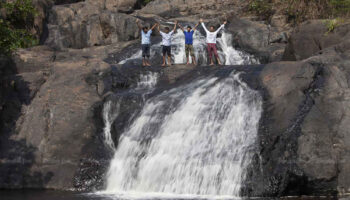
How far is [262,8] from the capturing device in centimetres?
2395

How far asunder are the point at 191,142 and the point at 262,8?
48.9ft

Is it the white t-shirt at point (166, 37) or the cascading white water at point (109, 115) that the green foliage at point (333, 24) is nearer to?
the white t-shirt at point (166, 37)

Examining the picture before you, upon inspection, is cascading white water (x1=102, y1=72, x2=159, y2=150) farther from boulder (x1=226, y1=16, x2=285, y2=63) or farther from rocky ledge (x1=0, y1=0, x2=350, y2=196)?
boulder (x1=226, y1=16, x2=285, y2=63)

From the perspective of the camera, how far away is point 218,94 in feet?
38.9

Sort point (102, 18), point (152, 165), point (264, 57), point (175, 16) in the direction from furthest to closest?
1. point (175, 16)
2. point (102, 18)
3. point (264, 57)
4. point (152, 165)

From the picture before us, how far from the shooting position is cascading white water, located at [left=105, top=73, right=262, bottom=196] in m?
10.1

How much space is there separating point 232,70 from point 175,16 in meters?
13.1

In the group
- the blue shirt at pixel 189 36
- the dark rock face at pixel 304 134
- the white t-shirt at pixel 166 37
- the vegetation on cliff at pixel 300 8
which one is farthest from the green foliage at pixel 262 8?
the dark rock face at pixel 304 134

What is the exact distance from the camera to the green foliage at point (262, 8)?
23656mm

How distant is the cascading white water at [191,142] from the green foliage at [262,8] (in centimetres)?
1218

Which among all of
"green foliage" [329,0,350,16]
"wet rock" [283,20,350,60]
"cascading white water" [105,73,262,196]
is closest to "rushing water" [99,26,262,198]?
"cascading white water" [105,73,262,196]

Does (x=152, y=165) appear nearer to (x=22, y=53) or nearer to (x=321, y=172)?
(x=321, y=172)

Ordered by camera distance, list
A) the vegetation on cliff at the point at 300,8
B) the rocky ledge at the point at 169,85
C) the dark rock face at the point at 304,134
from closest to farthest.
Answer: the dark rock face at the point at 304,134, the rocky ledge at the point at 169,85, the vegetation on cliff at the point at 300,8

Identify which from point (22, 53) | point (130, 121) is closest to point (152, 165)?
point (130, 121)
